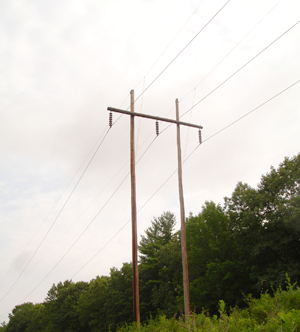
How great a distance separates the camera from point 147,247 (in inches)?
1951

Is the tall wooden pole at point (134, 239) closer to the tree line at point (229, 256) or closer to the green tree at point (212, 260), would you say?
the tree line at point (229, 256)

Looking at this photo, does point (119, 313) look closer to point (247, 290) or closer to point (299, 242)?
point (247, 290)

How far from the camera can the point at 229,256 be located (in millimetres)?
33188

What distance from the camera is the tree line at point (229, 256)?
25859mm

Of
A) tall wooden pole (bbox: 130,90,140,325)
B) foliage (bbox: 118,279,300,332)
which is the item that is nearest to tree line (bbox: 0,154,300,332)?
tall wooden pole (bbox: 130,90,140,325)

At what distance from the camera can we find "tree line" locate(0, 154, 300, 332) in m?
25.9

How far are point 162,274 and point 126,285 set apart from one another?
8.92 metres

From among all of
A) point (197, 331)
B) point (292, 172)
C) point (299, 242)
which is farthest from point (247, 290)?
point (197, 331)

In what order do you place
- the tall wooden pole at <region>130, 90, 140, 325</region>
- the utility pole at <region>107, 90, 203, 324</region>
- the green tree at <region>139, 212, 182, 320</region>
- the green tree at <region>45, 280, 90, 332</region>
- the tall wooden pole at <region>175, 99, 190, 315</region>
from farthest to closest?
the green tree at <region>45, 280, 90, 332</region>
the green tree at <region>139, 212, 182, 320</region>
the tall wooden pole at <region>175, 99, 190, 315</region>
the utility pole at <region>107, 90, 203, 324</region>
the tall wooden pole at <region>130, 90, 140, 325</region>

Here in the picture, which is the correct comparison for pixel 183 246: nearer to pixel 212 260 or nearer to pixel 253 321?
pixel 253 321

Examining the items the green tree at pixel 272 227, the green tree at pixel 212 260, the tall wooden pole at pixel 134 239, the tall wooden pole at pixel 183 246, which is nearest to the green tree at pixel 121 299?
the green tree at pixel 212 260

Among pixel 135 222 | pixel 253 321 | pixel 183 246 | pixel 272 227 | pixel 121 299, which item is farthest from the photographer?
pixel 121 299

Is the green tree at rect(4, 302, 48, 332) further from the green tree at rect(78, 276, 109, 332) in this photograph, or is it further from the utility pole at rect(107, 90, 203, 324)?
the utility pole at rect(107, 90, 203, 324)

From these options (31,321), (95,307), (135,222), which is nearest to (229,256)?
(135,222)
